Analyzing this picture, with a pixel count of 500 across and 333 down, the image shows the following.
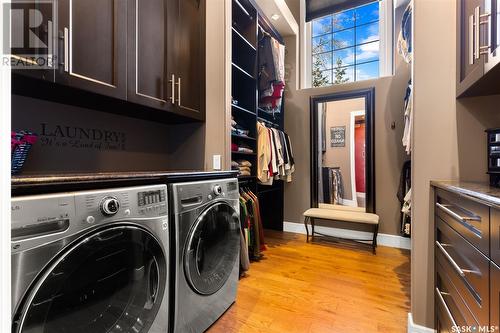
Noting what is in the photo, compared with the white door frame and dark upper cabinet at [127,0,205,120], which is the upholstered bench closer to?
the white door frame

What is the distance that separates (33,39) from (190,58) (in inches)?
40.6

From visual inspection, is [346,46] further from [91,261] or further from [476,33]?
[91,261]

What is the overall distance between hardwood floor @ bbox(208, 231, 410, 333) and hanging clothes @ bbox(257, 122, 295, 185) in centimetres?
89

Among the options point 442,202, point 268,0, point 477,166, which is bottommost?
point 442,202

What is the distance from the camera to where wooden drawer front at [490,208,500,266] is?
0.67m

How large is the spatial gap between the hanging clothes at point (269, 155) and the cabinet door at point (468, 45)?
172cm

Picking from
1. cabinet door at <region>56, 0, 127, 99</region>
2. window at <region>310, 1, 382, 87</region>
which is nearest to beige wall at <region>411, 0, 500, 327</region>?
cabinet door at <region>56, 0, 127, 99</region>

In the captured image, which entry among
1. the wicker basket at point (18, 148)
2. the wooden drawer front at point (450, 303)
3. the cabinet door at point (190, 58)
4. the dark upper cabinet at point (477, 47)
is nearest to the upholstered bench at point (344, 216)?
the wooden drawer front at point (450, 303)

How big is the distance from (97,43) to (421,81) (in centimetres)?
184

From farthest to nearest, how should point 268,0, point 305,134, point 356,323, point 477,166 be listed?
point 305,134 → point 268,0 → point 356,323 → point 477,166

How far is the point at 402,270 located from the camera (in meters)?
2.23

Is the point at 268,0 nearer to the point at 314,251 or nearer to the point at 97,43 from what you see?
the point at 97,43

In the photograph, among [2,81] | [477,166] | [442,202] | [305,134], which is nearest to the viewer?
[2,81]

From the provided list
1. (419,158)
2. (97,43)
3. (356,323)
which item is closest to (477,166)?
(419,158)
